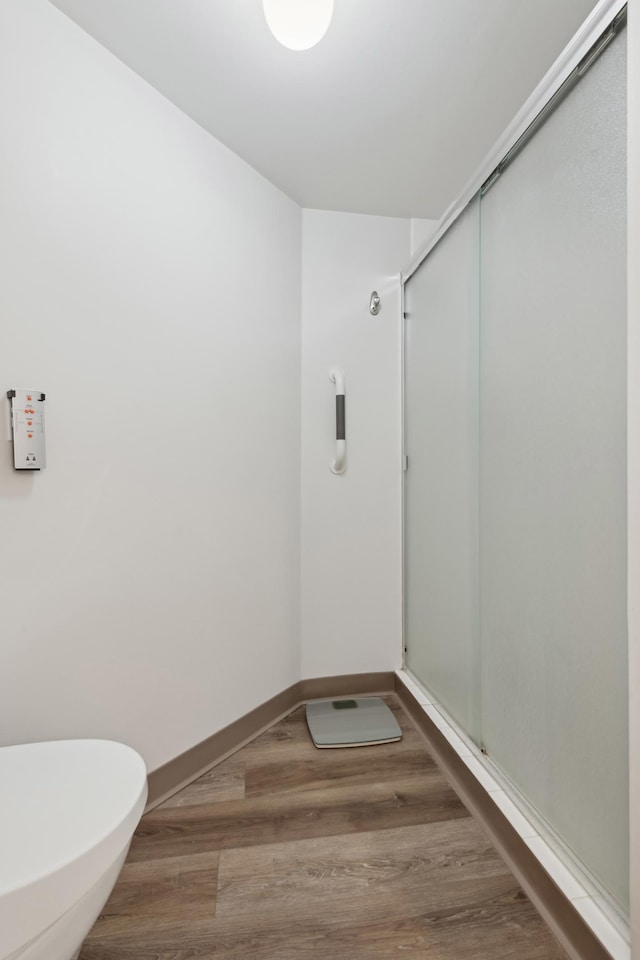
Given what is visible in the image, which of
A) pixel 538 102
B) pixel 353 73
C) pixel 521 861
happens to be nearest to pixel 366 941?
pixel 521 861

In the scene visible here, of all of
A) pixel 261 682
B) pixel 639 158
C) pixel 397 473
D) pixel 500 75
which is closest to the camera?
pixel 639 158

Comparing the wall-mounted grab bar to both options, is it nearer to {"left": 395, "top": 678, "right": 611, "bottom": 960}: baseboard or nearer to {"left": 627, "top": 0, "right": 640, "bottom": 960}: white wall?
A: {"left": 395, "top": 678, "right": 611, "bottom": 960}: baseboard

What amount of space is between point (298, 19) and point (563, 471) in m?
1.18

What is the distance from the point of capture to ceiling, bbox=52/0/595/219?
4.11ft

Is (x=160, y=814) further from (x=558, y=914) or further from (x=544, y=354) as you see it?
(x=544, y=354)

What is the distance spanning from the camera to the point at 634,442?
831 mm

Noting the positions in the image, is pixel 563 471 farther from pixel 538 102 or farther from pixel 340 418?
pixel 340 418

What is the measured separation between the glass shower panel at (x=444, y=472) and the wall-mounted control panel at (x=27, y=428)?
4.15 ft

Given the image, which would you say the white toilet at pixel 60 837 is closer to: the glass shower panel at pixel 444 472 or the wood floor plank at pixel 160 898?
the wood floor plank at pixel 160 898

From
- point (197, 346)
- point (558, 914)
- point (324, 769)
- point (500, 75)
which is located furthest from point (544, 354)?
point (324, 769)

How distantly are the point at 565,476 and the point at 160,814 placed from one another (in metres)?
1.51

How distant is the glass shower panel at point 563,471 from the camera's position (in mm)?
950

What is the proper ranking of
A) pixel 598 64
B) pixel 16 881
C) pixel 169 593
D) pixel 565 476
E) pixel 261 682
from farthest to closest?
pixel 261 682, pixel 169 593, pixel 565 476, pixel 598 64, pixel 16 881

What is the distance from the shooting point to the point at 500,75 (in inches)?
56.9
